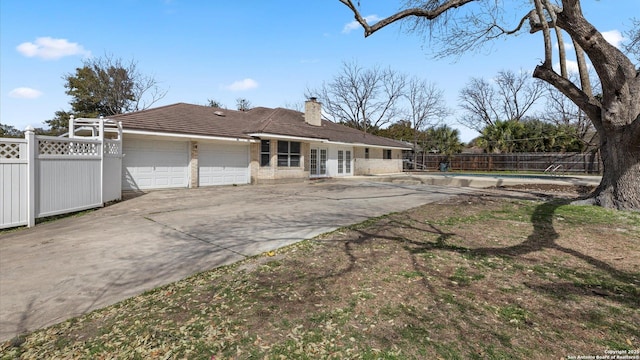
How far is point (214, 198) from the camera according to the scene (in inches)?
433

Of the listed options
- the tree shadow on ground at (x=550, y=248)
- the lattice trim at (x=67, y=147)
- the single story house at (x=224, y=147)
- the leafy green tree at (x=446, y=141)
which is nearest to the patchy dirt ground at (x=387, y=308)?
the tree shadow on ground at (x=550, y=248)

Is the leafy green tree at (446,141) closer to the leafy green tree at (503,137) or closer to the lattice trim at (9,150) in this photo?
the leafy green tree at (503,137)

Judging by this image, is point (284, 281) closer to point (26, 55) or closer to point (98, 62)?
point (26, 55)

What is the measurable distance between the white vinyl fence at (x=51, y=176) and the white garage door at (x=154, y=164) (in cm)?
263

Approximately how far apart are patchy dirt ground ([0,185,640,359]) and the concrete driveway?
1.56 feet

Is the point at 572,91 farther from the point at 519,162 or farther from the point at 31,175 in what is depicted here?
the point at 519,162

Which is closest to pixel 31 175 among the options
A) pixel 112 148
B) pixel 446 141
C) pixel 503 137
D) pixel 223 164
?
pixel 112 148

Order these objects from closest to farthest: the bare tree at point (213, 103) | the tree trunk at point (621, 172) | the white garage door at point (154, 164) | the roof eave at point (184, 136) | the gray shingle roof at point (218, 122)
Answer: the tree trunk at point (621, 172) → the roof eave at point (184, 136) → the white garage door at point (154, 164) → the gray shingle roof at point (218, 122) → the bare tree at point (213, 103)

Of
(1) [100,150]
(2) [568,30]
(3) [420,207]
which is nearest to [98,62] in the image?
(1) [100,150]

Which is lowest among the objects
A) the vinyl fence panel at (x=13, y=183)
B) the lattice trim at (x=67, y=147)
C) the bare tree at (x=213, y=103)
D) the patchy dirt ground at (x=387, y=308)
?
the patchy dirt ground at (x=387, y=308)

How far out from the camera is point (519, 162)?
2812cm

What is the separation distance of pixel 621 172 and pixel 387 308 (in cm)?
910

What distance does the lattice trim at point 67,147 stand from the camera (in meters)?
7.14

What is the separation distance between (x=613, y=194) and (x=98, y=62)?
121 feet
